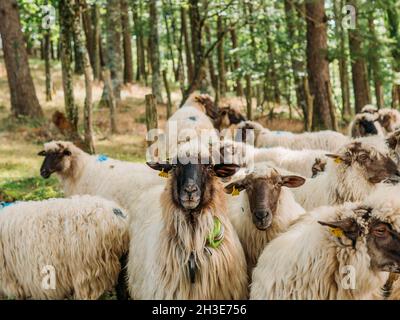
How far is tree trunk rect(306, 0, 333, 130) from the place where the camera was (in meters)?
13.4

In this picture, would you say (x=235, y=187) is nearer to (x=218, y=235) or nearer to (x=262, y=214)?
(x=262, y=214)

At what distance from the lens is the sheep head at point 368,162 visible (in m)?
5.24

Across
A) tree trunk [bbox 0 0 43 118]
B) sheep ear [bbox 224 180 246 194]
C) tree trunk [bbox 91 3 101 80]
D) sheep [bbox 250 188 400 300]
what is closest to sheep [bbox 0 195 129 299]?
sheep ear [bbox 224 180 246 194]

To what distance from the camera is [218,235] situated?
4.23 meters

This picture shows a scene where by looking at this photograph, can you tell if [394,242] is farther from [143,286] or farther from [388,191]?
[143,286]

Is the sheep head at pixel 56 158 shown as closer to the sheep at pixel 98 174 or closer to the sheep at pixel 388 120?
the sheep at pixel 98 174

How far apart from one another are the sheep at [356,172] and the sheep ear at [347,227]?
1.76 metres

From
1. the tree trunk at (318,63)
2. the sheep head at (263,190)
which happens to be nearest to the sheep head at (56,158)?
the sheep head at (263,190)

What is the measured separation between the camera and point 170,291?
417 cm

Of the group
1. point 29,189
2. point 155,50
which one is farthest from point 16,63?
point 29,189

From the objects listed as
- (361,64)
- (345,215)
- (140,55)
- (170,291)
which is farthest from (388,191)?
(140,55)

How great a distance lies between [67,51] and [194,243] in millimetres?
7892

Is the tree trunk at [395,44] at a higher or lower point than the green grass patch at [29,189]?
higher
